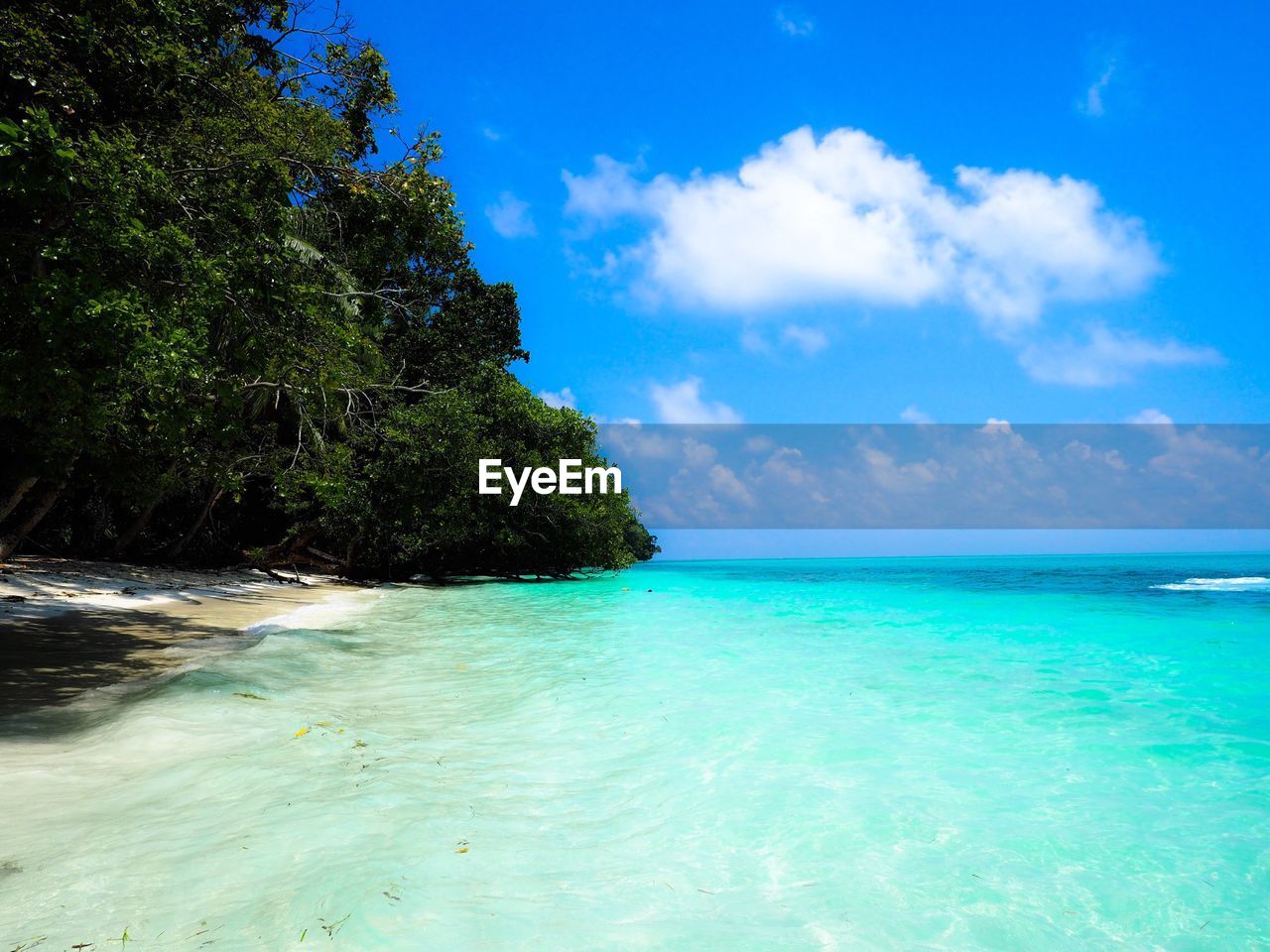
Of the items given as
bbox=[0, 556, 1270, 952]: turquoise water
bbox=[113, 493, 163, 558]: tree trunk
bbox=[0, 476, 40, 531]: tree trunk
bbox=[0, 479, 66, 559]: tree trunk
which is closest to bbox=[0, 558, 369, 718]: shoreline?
bbox=[0, 479, 66, 559]: tree trunk

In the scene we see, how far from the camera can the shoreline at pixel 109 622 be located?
6070 millimetres

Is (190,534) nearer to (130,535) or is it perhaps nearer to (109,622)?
(130,535)

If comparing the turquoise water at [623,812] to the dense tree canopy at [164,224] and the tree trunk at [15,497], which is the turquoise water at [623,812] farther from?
the tree trunk at [15,497]

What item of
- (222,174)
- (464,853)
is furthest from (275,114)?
(464,853)

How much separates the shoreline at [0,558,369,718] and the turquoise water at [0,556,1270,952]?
0.79 metres

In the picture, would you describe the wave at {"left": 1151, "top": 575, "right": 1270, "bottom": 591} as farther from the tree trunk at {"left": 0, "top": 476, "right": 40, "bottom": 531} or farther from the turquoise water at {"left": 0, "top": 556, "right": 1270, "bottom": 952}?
the tree trunk at {"left": 0, "top": 476, "right": 40, "bottom": 531}

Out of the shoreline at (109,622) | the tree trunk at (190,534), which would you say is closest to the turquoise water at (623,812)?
the shoreline at (109,622)

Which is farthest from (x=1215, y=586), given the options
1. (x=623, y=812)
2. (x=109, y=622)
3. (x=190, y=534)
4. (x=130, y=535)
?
(x=130, y=535)

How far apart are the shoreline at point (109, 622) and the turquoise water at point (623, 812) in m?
0.79

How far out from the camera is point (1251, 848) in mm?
3850

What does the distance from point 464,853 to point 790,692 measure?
5085 mm

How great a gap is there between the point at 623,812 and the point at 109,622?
27.9ft

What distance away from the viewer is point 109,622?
9156 millimetres

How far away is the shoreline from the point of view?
6070 millimetres
